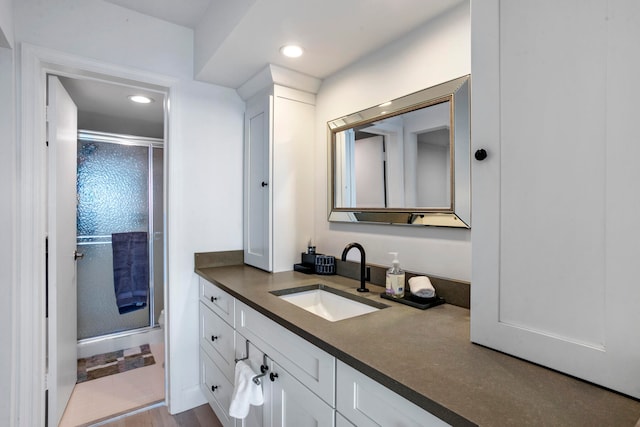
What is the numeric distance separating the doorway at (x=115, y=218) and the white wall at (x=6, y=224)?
1.00m

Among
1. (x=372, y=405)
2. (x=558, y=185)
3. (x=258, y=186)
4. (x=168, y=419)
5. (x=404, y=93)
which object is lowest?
(x=168, y=419)

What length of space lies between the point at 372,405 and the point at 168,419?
174cm

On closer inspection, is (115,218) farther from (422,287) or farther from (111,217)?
(422,287)

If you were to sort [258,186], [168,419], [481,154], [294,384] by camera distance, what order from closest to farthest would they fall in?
[481,154] → [294,384] → [168,419] → [258,186]

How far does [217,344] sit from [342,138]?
1333mm

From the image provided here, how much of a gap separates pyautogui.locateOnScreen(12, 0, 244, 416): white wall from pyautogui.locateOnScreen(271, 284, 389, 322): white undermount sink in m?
0.80

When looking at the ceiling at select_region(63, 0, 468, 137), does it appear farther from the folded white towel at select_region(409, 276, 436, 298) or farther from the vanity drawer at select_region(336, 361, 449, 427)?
the vanity drawer at select_region(336, 361, 449, 427)

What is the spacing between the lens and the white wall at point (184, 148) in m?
1.76

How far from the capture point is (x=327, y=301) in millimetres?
1619

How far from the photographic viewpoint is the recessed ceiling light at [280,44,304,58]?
1.62 metres

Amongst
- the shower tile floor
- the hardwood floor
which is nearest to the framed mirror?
the hardwood floor

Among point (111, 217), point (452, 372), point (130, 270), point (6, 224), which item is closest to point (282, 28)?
point (452, 372)

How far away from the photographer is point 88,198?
113 inches

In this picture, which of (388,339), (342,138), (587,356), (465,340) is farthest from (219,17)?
(587,356)
